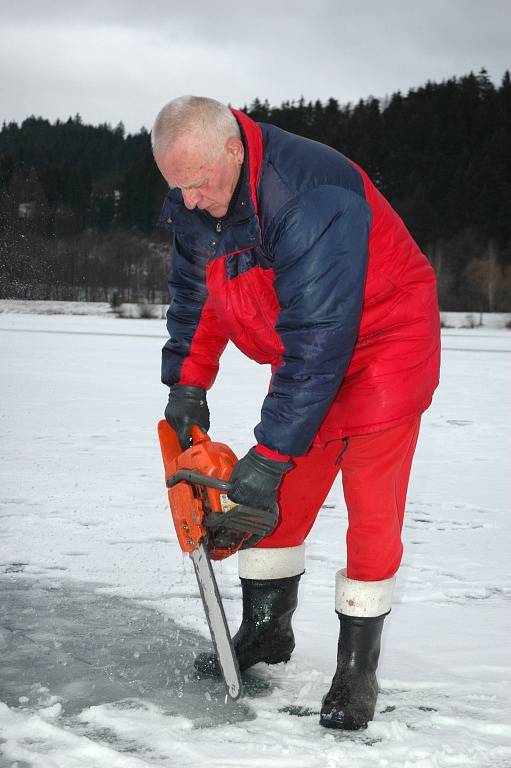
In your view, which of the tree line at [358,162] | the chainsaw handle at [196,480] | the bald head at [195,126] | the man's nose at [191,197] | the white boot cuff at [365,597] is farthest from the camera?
the tree line at [358,162]

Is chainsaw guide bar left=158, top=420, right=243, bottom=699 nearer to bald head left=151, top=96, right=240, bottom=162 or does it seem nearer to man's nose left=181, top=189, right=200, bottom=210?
man's nose left=181, top=189, right=200, bottom=210

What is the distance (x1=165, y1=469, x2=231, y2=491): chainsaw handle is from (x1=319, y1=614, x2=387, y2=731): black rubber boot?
1.76 feet

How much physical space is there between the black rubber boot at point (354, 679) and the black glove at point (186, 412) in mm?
741

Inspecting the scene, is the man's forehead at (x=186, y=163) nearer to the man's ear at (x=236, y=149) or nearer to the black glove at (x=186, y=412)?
the man's ear at (x=236, y=149)

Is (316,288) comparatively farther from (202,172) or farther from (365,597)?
(365,597)

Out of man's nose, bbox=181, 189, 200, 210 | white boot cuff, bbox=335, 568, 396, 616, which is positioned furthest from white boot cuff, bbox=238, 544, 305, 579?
man's nose, bbox=181, 189, 200, 210

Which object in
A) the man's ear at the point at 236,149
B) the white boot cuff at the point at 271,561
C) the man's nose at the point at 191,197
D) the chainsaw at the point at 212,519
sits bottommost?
the white boot cuff at the point at 271,561

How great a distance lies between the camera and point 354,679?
242 cm

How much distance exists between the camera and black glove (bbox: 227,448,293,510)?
2.27 metres

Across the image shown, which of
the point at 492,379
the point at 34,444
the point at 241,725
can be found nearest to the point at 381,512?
the point at 241,725

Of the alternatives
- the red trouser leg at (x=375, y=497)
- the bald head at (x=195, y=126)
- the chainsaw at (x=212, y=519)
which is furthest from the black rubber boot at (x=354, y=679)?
the bald head at (x=195, y=126)

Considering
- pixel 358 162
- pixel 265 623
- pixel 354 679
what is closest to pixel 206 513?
pixel 265 623

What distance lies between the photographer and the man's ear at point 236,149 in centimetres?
215

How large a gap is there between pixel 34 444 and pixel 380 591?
435cm
